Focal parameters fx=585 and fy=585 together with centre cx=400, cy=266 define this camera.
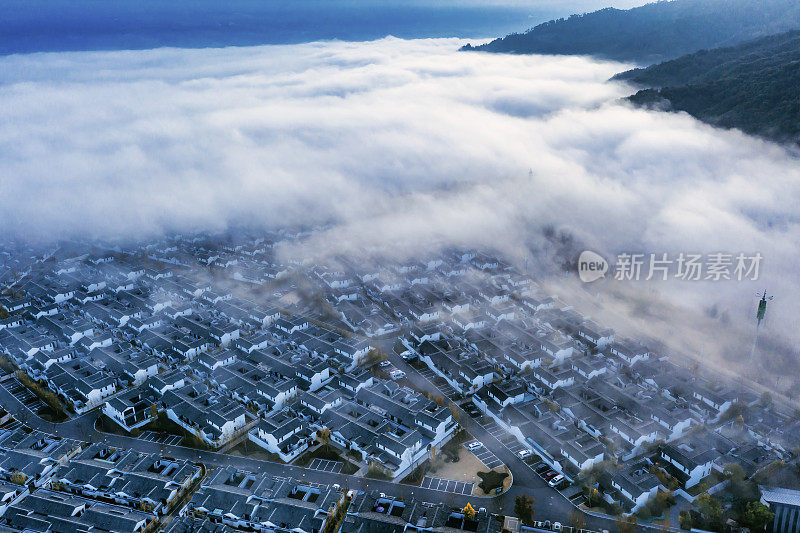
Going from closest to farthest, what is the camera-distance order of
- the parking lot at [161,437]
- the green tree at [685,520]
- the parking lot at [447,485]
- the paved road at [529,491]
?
the green tree at [685,520] → the paved road at [529,491] → the parking lot at [447,485] → the parking lot at [161,437]

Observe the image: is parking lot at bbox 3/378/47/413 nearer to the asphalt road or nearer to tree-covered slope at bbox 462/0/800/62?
the asphalt road

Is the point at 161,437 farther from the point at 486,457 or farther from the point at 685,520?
the point at 685,520

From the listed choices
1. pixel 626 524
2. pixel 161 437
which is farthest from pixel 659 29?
pixel 161 437

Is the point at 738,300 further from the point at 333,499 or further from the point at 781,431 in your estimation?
the point at 333,499

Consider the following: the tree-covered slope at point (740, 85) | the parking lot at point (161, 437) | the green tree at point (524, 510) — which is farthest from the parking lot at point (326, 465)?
the tree-covered slope at point (740, 85)

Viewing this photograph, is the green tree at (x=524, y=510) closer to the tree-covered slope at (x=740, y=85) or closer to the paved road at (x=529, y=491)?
the paved road at (x=529, y=491)

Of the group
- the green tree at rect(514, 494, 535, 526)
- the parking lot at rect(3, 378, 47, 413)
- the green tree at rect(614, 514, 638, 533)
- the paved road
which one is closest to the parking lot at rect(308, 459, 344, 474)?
the paved road
